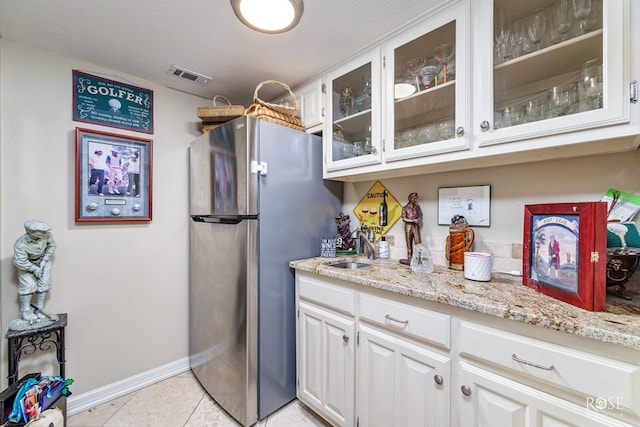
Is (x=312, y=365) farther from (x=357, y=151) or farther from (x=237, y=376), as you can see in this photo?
(x=357, y=151)

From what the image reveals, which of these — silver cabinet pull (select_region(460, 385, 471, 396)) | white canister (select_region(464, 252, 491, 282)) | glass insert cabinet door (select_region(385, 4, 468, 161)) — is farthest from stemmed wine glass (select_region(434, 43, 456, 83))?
silver cabinet pull (select_region(460, 385, 471, 396))

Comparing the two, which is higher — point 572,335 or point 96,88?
point 96,88

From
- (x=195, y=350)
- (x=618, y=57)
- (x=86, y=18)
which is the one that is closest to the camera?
(x=618, y=57)

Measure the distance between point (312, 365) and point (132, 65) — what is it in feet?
7.34

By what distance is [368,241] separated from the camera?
1.67 metres

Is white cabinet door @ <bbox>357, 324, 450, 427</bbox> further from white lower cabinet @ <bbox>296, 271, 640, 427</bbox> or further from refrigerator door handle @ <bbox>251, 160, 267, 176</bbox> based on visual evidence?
refrigerator door handle @ <bbox>251, 160, 267, 176</bbox>

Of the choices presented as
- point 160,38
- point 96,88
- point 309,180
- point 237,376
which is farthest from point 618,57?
point 96,88

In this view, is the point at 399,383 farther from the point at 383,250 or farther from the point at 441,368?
the point at 383,250

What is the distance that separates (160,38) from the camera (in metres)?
1.42

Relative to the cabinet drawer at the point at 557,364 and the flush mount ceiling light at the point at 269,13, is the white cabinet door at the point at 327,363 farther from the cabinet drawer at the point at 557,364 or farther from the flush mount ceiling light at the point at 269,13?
the flush mount ceiling light at the point at 269,13

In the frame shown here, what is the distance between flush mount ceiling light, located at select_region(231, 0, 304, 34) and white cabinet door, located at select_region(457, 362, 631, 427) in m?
1.56

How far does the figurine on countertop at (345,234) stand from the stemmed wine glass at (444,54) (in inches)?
40.0

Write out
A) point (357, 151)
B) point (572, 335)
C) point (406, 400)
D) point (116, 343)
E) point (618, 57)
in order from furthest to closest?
point (116, 343) → point (357, 151) → point (406, 400) → point (618, 57) → point (572, 335)

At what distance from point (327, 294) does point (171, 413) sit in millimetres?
1275
